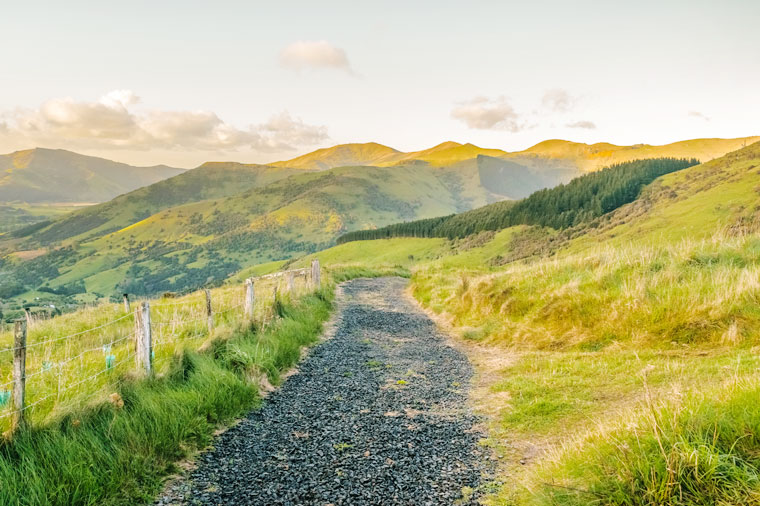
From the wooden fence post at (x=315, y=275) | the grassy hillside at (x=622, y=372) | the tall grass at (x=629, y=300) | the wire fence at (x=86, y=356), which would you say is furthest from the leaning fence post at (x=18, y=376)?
the wooden fence post at (x=315, y=275)

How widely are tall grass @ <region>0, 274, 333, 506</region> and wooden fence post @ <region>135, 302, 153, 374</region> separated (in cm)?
45

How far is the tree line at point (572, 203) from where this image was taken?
143 meters

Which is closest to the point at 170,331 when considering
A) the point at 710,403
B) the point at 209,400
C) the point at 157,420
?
the point at 209,400

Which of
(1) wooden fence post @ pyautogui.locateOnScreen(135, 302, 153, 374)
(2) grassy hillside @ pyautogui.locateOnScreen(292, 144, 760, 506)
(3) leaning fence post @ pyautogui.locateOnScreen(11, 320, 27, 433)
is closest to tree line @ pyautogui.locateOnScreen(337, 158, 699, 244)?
(2) grassy hillside @ pyautogui.locateOnScreen(292, 144, 760, 506)

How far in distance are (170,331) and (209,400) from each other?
6929 mm

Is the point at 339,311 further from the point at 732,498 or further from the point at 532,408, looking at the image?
the point at 732,498

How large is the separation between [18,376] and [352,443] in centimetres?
592

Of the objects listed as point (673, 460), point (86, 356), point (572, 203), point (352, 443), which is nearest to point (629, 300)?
point (352, 443)

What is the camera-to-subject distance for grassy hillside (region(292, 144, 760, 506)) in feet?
16.1

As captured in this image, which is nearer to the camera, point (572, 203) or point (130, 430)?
point (130, 430)

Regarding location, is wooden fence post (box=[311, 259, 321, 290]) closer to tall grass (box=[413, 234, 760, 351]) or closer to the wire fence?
the wire fence

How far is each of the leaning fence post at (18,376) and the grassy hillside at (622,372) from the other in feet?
25.1

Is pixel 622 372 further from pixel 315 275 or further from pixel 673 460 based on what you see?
pixel 315 275

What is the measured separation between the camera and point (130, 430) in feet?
24.7
